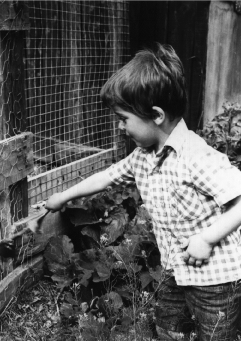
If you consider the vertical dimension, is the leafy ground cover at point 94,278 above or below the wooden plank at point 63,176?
below

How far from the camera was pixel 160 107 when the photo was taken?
1.95 meters

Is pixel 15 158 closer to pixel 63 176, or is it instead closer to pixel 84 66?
pixel 63 176

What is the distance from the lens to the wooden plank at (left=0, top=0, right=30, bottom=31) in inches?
93.2

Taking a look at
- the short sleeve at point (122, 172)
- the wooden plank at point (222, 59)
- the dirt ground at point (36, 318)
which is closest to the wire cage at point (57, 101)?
the dirt ground at point (36, 318)

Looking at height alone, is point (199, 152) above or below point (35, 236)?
above

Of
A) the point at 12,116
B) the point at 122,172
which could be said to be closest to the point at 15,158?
the point at 12,116

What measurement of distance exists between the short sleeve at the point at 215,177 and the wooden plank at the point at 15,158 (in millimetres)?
1015

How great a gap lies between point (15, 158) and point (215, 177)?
114 centimetres

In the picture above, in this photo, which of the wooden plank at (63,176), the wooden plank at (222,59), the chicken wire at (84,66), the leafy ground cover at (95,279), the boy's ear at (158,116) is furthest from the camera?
the chicken wire at (84,66)

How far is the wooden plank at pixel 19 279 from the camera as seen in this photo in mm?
2607

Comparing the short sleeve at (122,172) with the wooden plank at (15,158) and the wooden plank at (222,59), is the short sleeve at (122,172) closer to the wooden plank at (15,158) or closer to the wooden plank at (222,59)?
the wooden plank at (15,158)

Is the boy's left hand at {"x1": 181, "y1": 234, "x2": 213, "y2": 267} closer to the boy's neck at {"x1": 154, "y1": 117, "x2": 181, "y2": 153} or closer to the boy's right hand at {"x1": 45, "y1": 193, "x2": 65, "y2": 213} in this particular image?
the boy's neck at {"x1": 154, "y1": 117, "x2": 181, "y2": 153}

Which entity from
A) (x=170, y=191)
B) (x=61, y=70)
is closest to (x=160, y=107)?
(x=170, y=191)

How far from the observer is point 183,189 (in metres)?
1.95
